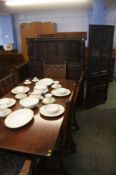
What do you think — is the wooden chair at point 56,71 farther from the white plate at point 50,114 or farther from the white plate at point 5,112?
the white plate at point 5,112

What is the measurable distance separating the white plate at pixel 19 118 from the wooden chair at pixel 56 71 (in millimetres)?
1566

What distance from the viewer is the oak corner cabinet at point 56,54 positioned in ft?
9.87

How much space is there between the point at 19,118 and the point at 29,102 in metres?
0.33

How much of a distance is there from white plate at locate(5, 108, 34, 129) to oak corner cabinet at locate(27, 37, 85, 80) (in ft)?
5.68

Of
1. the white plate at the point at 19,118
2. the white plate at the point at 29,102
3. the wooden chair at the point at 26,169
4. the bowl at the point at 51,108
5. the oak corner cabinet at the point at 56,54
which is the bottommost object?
the wooden chair at the point at 26,169

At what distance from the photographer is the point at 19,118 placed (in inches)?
57.4

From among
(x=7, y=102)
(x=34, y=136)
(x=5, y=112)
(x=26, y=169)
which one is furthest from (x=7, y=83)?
(x=26, y=169)

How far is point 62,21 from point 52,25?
543mm

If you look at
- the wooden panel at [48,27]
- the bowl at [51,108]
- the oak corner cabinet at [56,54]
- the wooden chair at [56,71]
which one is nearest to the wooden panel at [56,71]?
the wooden chair at [56,71]

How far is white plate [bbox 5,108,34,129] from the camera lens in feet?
4.49

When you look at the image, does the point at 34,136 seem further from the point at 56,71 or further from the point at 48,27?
the point at 48,27

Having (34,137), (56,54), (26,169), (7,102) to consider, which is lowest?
(26,169)

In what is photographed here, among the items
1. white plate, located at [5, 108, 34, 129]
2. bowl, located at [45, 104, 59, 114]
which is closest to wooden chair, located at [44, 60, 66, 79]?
bowl, located at [45, 104, 59, 114]

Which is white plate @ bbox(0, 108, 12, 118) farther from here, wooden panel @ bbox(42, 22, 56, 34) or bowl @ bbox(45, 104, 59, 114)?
wooden panel @ bbox(42, 22, 56, 34)
